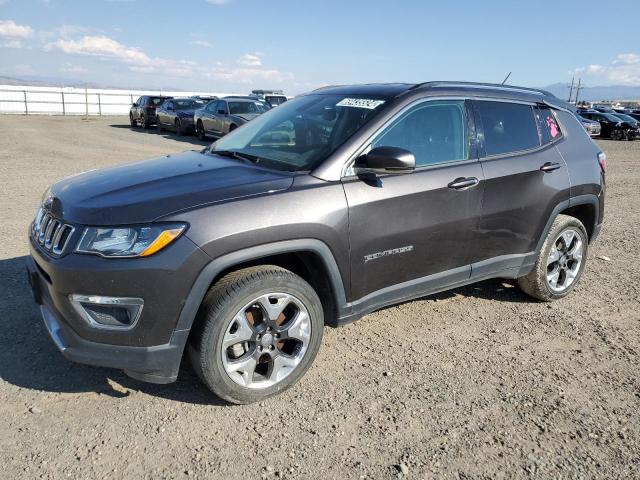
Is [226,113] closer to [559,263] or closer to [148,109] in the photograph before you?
[148,109]

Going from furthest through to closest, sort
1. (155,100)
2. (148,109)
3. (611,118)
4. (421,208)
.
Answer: (611,118)
(155,100)
(148,109)
(421,208)

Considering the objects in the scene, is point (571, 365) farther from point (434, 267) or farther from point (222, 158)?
point (222, 158)

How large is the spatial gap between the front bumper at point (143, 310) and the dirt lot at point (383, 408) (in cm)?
41

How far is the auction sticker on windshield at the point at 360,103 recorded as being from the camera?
3593 mm

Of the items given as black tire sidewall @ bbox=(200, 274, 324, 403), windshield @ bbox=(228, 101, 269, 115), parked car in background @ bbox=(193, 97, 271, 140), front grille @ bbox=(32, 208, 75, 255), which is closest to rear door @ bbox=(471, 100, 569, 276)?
black tire sidewall @ bbox=(200, 274, 324, 403)

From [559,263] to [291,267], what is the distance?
107 inches

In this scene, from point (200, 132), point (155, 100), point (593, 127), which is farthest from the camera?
point (593, 127)

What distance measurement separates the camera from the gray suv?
106 inches

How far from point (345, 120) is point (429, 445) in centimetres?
214

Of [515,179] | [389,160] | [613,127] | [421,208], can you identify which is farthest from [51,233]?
[613,127]

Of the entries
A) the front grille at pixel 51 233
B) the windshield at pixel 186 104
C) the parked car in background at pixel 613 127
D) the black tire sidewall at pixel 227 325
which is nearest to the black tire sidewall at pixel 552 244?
the black tire sidewall at pixel 227 325

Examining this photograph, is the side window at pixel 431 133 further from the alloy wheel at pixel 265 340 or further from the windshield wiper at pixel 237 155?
the alloy wheel at pixel 265 340

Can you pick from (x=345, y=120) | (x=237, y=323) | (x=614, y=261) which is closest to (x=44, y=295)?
(x=237, y=323)

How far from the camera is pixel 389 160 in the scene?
315 centimetres
